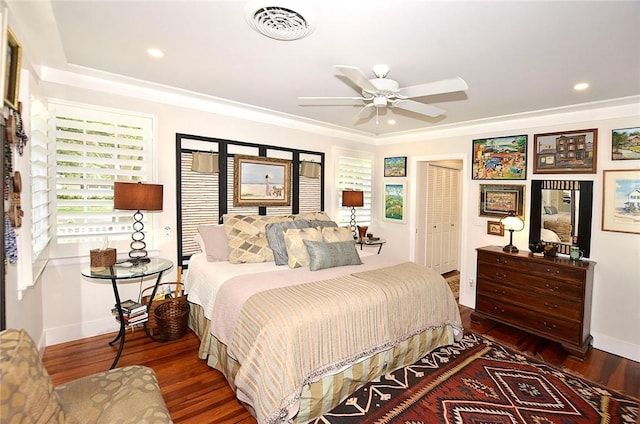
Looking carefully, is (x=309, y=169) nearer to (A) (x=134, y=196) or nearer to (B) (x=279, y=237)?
(B) (x=279, y=237)

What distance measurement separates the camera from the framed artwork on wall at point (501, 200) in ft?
12.9

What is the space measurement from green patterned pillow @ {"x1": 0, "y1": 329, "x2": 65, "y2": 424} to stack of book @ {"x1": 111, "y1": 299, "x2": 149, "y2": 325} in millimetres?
1824

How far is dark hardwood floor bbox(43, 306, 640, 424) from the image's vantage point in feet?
7.26

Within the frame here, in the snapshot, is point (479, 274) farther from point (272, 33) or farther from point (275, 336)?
point (272, 33)

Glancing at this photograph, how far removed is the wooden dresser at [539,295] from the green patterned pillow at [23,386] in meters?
3.98

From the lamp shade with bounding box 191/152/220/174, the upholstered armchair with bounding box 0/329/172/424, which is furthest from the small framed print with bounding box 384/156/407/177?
the upholstered armchair with bounding box 0/329/172/424

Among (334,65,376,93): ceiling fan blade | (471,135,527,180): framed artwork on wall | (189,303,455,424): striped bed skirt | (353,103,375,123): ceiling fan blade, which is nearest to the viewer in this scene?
(334,65,376,93): ceiling fan blade

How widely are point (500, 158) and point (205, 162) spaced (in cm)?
373

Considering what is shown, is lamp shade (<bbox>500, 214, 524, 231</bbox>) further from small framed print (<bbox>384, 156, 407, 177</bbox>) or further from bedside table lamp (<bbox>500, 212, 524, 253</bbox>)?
small framed print (<bbox>384, 156, 407, 177</bbox>)

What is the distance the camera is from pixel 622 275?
3213 mm

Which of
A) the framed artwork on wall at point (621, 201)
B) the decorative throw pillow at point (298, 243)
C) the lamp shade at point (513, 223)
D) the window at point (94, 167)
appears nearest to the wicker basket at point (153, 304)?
the window at point (94, 167)

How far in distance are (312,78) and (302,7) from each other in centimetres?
109

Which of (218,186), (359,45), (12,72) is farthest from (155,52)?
(218,186)

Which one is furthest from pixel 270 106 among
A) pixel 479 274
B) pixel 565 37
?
pixel 479 274
